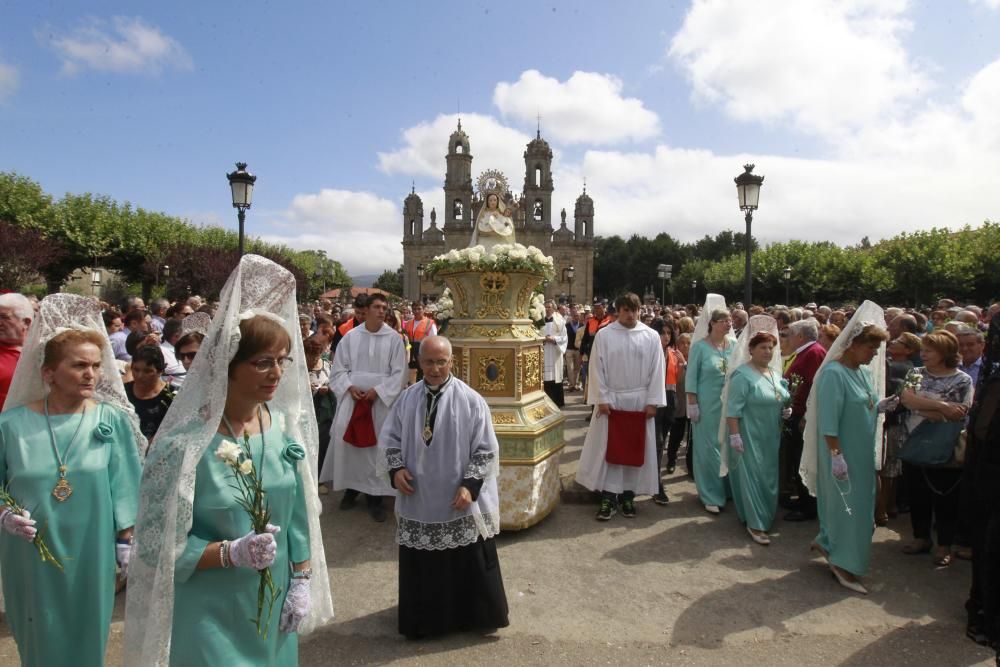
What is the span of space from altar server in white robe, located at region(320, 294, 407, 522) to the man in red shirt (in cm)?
412

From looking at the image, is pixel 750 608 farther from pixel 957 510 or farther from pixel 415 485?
pixel 415 485

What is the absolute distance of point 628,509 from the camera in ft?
19.9

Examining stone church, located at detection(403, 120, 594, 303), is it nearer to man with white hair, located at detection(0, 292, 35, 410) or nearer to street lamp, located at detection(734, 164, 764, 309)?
street lamp, located at detection(734, 164, 764, 309)

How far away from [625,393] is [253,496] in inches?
174

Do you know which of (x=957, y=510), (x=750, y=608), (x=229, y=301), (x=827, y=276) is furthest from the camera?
(x=827, y=276)

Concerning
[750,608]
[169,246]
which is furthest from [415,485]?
[169,246]

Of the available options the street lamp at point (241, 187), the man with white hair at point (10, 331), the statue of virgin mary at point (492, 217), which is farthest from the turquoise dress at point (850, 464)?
the street lamp at point (241, 187)

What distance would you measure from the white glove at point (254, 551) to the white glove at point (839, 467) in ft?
13.4

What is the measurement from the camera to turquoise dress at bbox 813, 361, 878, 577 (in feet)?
14.8

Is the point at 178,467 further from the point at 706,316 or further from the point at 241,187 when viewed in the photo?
the point at 241,187

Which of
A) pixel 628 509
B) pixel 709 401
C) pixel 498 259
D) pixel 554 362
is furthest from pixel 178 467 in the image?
pixel 554 362

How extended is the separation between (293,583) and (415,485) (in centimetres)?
137

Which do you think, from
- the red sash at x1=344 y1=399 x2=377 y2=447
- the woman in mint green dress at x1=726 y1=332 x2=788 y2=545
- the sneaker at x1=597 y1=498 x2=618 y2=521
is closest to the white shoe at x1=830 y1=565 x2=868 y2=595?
the woman in mint green dress at x1=726 y1=332 x2=788 y2=545

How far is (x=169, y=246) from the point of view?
3108cm
